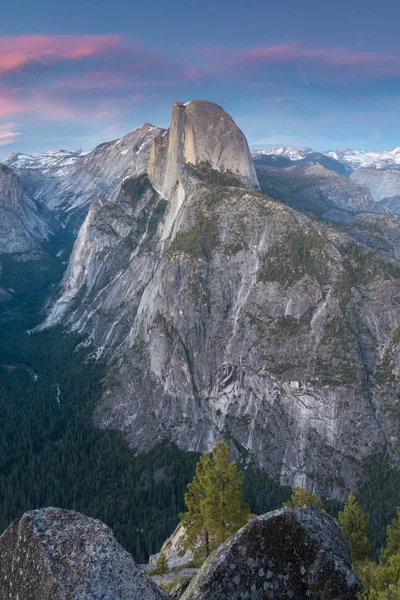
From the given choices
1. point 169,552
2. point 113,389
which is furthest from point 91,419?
point 169,552

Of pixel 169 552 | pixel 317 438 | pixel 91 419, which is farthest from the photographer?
pixel 91 419

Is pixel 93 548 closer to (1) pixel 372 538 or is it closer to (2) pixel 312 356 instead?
(1) pixel 372 538

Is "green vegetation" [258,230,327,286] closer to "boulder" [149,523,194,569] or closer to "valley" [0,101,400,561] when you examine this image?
"valley" [0,101,400,561]

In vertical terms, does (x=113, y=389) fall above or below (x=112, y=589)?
below

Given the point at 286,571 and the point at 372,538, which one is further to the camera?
the point at 372,538

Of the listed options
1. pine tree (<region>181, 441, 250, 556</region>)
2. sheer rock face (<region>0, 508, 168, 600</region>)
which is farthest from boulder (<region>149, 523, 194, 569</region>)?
sheer rock face (<region>0, 508, 168, 600</region>)

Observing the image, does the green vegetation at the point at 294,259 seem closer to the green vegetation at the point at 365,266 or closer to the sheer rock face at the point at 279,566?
the green vegetation at the point at 365,266

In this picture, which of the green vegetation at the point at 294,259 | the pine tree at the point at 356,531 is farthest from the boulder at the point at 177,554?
the green vegetation at the point at 294,259
